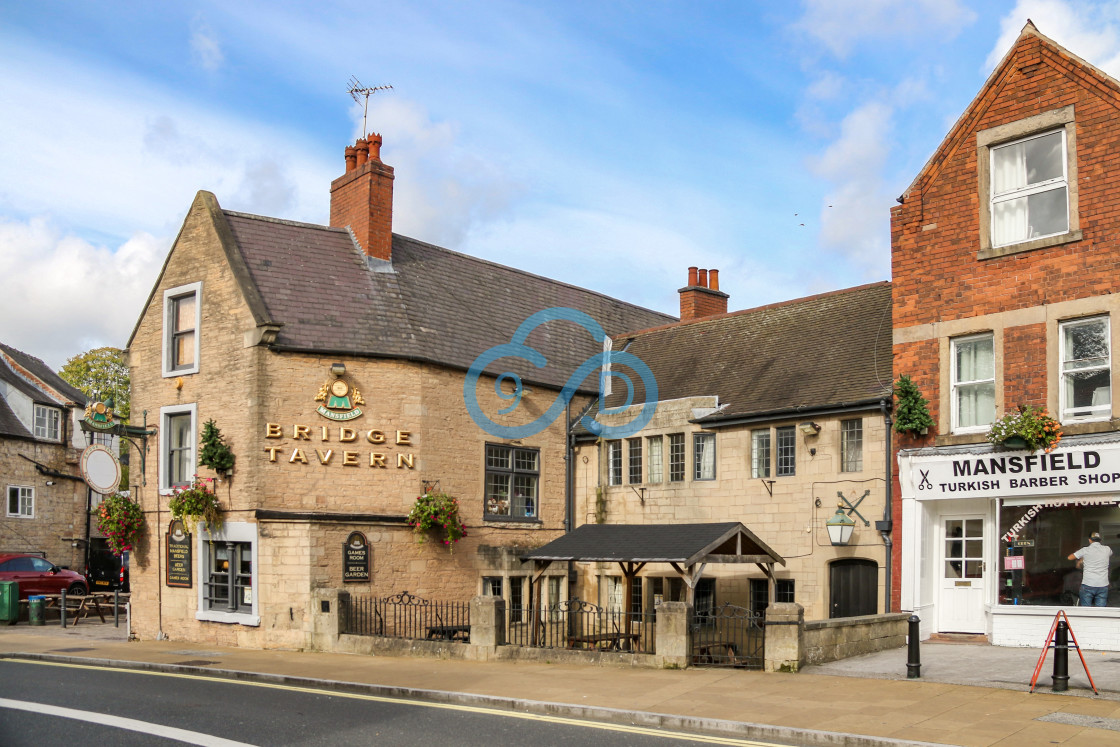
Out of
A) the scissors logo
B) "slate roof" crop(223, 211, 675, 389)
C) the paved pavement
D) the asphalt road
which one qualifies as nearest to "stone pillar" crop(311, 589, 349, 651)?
the paved pavement

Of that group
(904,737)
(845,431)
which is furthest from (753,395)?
(904,737)

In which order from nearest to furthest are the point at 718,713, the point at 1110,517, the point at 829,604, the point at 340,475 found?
1. the point at 718,713
2. the point at 1110,517
3. the point at 829,604
4. the point at 340,475

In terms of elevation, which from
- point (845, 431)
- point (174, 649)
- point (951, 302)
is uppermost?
point (951, 302)

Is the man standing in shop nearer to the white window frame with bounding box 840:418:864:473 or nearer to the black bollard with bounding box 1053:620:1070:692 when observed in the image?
the black bollard with bounding box 1053:620:1070:692

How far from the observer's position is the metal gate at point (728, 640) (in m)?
15.2

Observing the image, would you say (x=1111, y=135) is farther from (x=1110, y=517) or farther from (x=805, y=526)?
(x=805, y=526)

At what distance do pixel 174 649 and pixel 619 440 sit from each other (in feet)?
35.4

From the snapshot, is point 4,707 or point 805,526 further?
point 805,526

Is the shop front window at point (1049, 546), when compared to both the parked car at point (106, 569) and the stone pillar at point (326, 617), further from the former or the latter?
the parked car at point (106, 569)

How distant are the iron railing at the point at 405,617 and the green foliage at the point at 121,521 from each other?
603cm

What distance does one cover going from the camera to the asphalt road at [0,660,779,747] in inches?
390

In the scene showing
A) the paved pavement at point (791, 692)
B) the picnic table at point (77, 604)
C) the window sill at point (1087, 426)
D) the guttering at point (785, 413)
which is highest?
the guttering at point (785, 413)

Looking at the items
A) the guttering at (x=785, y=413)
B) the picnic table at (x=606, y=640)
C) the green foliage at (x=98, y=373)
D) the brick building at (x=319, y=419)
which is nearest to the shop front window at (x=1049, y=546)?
the guttering at (x=785, y=413)

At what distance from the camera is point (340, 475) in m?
21.1
